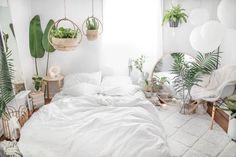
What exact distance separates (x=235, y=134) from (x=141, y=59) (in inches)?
77.6

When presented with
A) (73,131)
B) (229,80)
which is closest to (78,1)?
(73,131)

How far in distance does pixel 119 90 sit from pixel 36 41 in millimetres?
1678

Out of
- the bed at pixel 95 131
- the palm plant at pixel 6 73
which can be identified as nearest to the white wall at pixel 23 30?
the palm plant at pixel 6 73

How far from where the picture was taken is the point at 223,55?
12.1 ft

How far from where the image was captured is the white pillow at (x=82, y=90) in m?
3.24

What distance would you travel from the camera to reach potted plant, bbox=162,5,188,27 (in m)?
3.52

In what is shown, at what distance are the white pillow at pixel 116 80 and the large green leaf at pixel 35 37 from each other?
125 cm

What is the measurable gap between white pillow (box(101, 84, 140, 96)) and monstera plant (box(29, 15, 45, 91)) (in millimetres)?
1140

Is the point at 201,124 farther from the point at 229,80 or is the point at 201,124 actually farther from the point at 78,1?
the point at 78,1

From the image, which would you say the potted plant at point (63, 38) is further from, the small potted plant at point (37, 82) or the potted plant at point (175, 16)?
the potted plant at point (175, 16)

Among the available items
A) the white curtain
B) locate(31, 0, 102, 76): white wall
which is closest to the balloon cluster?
the white curtain

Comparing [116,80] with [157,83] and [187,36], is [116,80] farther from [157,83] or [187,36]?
[187,36]

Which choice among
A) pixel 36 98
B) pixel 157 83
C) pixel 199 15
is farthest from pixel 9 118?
pixel 199 15

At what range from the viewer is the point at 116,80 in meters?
3.73
